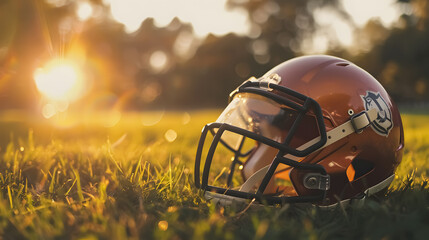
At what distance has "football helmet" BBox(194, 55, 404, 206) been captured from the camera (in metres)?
2.18

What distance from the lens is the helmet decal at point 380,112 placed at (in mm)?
2318

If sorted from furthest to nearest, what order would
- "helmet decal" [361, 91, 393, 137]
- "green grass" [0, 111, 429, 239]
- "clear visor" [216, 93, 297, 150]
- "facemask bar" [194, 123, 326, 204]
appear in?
"clear visor" [216, 93, 297, 150]
"helmet decal" [361, 91, 393, 137]
"facemask bar" [194, 123, 326, 204]
"green grass" [0, 111, 429, 239]

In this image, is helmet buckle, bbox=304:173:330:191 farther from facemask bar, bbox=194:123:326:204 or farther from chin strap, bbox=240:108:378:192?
chin strap, bbox=240:108:378:192

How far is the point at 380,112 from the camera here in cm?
234

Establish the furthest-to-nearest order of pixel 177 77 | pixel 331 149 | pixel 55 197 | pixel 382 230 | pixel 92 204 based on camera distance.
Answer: pixel 177 77, pixel 55 197, pixel 331 149, pixel 92 204, pixel 382 230

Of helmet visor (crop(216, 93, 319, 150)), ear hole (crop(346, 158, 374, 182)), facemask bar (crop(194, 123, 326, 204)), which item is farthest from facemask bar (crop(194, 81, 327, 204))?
ear hole (crop(346, 158, 374, 182))

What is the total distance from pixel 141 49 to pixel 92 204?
45411mm

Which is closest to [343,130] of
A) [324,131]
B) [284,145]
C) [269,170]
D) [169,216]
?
[324,131]

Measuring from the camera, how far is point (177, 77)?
A: 42281mm

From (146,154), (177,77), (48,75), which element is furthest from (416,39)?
(146,154)

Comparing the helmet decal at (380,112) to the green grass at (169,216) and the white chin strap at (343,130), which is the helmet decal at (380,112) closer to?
the white chin strap at (343,130)

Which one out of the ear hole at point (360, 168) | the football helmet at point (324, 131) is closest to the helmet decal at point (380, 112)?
the football helmet at point (324, 131)

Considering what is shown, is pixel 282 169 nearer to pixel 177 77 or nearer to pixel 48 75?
pixel 48 75

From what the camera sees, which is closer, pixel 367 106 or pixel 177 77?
pixel 367 106
